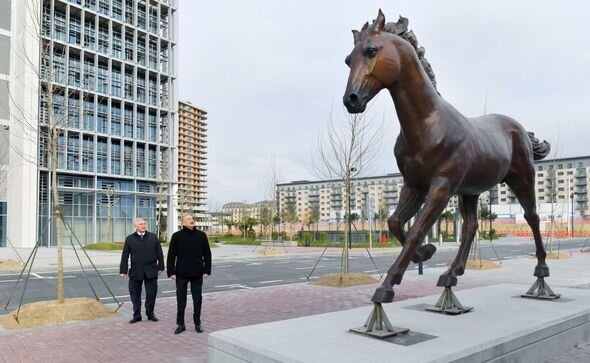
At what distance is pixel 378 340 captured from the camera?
441cm

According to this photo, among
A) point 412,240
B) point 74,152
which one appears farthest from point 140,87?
point 412,240

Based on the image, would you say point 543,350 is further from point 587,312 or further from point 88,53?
point 88,53

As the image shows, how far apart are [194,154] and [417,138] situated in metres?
122

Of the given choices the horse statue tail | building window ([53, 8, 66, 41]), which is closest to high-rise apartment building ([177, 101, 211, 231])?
building window ([53, 8, 66, 41])

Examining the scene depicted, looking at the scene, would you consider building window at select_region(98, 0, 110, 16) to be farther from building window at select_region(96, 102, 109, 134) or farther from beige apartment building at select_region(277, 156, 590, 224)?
beige apartment building at select_region(277, 156, 590, 224)

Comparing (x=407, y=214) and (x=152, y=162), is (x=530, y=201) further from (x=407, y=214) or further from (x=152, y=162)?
(x=152, y=162)

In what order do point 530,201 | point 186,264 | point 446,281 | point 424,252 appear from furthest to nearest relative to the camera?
1. point 186,264
2. point 530,201
3. point 446,281
4. point 424,252

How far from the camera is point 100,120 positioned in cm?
4425

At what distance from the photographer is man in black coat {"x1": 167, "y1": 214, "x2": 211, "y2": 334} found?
23.8 ft

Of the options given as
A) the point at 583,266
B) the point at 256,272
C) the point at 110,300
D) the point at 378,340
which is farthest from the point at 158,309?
the point at 583,266

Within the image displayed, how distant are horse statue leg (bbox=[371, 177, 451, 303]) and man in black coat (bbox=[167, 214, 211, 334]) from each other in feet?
11.5

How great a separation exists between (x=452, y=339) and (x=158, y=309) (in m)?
6.63

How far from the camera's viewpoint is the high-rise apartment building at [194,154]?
120m

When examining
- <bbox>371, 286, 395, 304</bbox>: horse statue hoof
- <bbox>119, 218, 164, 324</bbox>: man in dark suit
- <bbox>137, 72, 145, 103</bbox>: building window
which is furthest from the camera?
<bbox>137, 72, 145, 103</bbox>: building window
